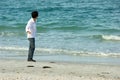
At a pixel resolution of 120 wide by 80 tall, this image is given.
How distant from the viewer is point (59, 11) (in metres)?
37.6

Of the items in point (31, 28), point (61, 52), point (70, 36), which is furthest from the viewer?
point (70, 36)

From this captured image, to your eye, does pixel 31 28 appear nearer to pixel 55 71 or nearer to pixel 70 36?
pixel 55 71

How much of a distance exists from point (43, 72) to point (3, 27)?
16.2m

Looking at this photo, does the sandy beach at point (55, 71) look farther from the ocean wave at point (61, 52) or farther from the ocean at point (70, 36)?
the ocean wave at point (61, 52)

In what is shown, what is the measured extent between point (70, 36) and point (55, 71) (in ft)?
31.9

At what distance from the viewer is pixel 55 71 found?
41.0 ft

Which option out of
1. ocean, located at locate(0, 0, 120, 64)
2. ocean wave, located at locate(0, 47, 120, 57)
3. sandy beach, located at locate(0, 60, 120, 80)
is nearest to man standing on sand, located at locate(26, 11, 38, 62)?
sandy beach, located at locate(0, 60, 120, 80)

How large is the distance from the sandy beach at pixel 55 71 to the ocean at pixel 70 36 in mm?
1493

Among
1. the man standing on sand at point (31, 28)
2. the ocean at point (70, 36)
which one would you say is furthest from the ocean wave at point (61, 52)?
the man standing on sand at point (31, 28)

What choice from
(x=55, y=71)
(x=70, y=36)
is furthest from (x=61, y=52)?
(x=70, y=36)

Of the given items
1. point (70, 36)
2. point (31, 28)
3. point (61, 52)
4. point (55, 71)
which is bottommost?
point (70, 36)

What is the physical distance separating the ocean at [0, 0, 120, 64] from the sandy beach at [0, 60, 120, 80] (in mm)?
1493

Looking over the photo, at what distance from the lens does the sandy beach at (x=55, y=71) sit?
1123 centimetres

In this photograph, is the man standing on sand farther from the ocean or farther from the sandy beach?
the ocean
